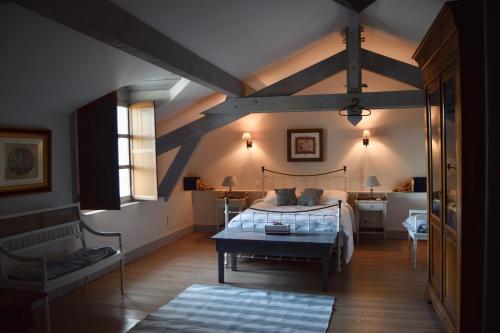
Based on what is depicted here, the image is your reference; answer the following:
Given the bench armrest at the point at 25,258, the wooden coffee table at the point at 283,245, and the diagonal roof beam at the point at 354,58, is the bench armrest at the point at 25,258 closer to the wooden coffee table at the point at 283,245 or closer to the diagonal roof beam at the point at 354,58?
the wooden coffee table at the point at 283,245

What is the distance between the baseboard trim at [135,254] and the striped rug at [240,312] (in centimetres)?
106

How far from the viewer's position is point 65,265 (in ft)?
12.8

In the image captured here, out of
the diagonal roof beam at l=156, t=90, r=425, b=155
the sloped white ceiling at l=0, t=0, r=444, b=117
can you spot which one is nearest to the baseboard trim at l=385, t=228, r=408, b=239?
the diagonal roof beam at l=156, t=90, r=425, b=155

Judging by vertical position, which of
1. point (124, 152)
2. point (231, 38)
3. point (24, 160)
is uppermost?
point (231, 38)

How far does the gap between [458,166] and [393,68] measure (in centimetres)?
305

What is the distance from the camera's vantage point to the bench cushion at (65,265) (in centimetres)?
360

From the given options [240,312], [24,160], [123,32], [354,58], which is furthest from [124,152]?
[354,58]

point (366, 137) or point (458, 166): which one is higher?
point (366, 137)

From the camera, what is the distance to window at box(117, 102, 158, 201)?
18.3 ft

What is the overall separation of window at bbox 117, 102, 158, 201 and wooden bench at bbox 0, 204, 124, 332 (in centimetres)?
117

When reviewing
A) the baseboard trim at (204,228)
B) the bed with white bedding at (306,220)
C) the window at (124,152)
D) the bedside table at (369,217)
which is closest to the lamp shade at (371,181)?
the bedside table at (369,217)

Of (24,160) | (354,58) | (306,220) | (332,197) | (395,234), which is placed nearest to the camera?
(24,160)

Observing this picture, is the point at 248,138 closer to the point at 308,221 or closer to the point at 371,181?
the point at 371,181

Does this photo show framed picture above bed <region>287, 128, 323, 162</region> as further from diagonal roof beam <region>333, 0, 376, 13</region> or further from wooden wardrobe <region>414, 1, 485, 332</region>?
wooden wardrobe <region>414, 1, 485, 332</region>
